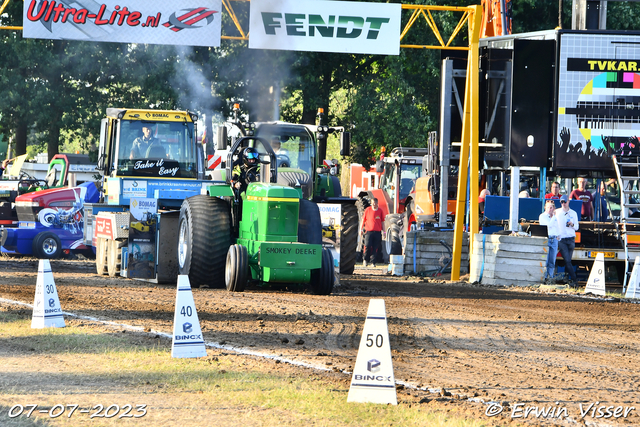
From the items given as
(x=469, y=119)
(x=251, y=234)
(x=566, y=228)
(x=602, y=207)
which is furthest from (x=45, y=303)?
(x=602, y=207)

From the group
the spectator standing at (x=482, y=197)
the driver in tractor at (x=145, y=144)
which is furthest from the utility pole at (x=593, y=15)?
the driver in tractor at (x=145, y=144)

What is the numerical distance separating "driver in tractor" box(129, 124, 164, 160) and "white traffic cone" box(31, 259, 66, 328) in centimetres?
768

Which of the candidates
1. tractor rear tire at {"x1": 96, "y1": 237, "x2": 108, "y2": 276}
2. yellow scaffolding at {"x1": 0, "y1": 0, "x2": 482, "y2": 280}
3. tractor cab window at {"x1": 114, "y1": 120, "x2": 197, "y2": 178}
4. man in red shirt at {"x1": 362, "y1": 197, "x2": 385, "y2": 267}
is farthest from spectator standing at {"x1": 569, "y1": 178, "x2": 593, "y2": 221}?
tractor rear tire at {"x1": 96, "y1": 237, "x2": 108, "y2": 276}

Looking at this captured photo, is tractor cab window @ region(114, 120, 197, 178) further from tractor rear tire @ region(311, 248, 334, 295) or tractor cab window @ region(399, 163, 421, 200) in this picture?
tractor cab window @ region(399, 163, 421, 200)

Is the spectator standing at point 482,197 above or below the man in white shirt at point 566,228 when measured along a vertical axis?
above

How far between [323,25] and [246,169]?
4226 millimetres

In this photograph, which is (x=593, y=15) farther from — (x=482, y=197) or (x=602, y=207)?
(x=482, y=197)

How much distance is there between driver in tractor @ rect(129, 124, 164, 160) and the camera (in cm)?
1755

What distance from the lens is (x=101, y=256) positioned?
58.7 feet

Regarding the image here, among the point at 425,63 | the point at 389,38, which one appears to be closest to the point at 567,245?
the point at 389,38

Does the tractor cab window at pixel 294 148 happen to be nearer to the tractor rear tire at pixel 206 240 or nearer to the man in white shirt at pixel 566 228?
the tractor rear tire at pixel 206 240

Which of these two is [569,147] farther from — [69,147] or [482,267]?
[69,147]

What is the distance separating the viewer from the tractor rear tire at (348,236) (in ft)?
60.3

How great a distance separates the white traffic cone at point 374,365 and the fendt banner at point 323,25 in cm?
1213
